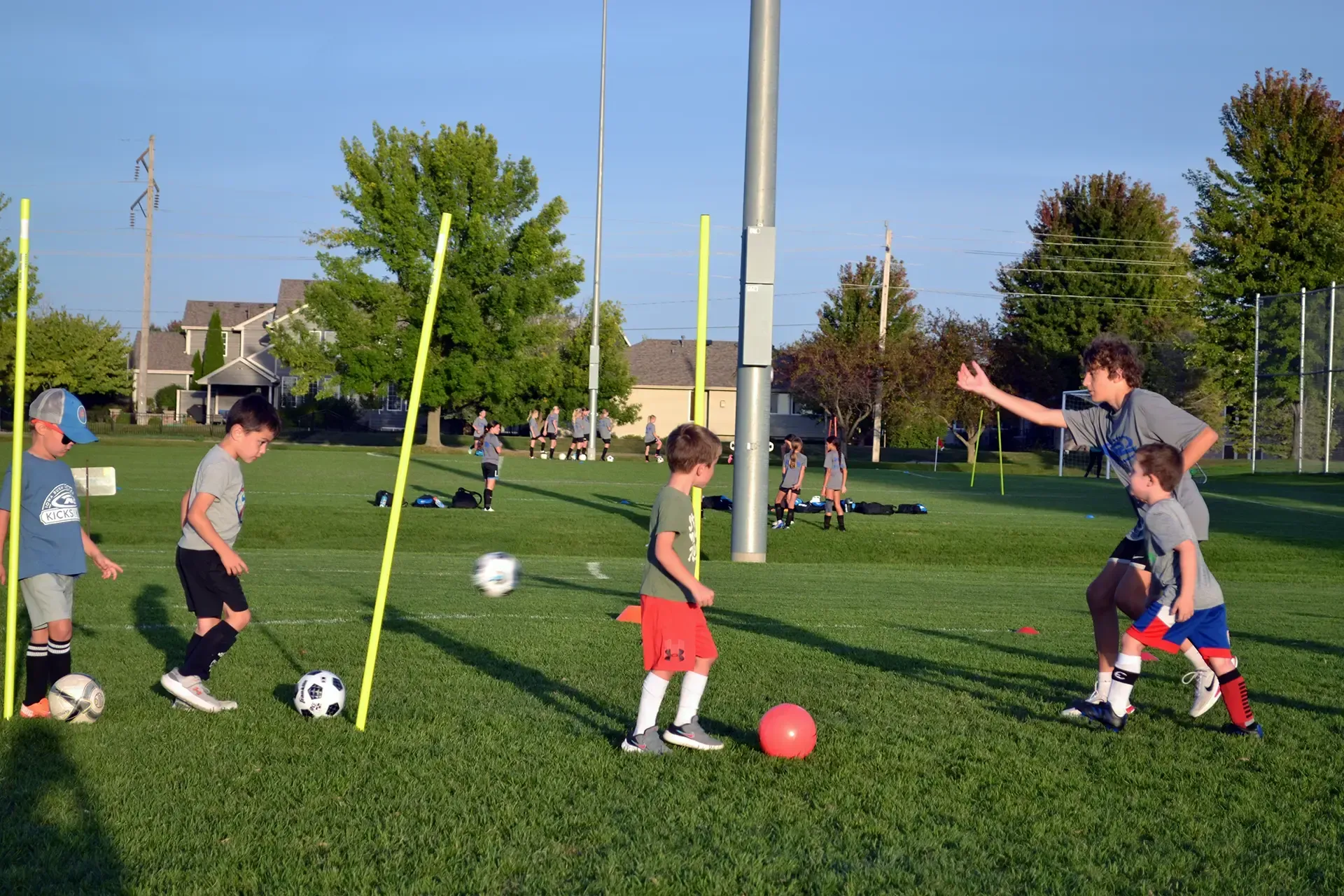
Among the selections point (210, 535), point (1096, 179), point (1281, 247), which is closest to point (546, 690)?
point (210, 535)

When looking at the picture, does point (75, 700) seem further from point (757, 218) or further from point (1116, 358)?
point (757, 218)

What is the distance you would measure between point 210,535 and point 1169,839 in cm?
474

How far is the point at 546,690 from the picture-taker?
7551 millimetres

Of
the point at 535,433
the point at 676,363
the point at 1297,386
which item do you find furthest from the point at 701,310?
the point at 676,363

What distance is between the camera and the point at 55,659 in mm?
6582

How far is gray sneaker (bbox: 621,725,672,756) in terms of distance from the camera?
591 cm

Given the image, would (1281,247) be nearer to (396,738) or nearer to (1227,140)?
(1227,140)

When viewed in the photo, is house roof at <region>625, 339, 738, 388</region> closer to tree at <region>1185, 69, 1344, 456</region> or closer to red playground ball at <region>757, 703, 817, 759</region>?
tree at <region>1185, 69, 1344, 456</region>

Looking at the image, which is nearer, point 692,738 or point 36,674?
point 692,738

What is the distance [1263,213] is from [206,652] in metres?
49.8

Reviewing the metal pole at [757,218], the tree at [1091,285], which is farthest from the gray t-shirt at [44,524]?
the tree at [1091,285]

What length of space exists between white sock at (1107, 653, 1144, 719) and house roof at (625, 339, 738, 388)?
73.3 m

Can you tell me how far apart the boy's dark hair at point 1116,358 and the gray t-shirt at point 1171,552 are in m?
0.82

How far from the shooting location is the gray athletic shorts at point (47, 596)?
646 centimetres
